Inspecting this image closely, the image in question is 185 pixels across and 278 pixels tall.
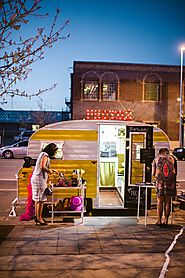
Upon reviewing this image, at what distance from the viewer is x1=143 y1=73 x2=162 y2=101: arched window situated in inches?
1305

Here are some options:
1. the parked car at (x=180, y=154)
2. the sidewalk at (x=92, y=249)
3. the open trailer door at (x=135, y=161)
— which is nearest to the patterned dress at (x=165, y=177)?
the sidewalk at (x=92, y=249)

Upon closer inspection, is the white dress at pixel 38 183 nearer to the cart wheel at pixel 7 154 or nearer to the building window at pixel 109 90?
the cart wheel at pixel 7 154

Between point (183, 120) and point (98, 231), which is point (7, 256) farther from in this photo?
point (183, 120)

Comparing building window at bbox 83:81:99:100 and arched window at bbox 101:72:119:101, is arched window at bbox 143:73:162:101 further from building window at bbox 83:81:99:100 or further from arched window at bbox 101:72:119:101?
building window at bbox 83:81:99:100

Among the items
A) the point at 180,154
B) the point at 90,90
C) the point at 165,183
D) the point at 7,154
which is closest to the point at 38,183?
the point at 165,183

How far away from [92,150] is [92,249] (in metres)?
4.27

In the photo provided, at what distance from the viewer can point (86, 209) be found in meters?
9.17

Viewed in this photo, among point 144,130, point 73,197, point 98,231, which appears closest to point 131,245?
point 98,231

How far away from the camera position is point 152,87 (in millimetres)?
33469

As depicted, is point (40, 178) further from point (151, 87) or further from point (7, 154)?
point (151, 87)

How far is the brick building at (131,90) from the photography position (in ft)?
106

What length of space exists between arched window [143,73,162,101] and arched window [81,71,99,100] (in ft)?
15.0

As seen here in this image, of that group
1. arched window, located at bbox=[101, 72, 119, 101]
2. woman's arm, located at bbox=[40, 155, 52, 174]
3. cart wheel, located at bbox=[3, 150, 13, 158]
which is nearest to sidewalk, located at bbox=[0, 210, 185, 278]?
woman's arm, located at bbox=[40, 155, 52, 174]

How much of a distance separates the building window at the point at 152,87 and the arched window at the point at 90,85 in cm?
468
